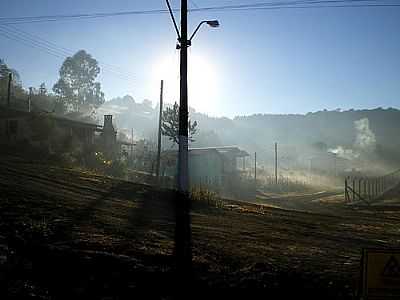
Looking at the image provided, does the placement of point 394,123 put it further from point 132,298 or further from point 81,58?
point 132,298

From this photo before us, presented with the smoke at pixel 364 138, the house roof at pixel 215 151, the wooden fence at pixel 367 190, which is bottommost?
the wooden fence at pixel 367 190

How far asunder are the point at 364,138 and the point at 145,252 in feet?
391

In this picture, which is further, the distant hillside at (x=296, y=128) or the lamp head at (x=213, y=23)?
the distant hillside at (x=296, y=128)

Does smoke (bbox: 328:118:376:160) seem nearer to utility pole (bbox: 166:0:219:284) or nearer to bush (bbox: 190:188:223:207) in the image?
bush (bbox: 190:188:223:207)

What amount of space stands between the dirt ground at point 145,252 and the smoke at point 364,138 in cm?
10111

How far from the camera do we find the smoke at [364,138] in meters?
107

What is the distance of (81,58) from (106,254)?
80.4 meters

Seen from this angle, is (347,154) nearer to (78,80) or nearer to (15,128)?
(78,80)

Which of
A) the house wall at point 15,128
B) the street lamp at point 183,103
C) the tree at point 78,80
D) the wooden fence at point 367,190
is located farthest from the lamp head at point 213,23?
the tree at point 78,80

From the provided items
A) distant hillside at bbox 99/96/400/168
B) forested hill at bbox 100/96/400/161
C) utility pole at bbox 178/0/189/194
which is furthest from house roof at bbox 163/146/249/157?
forested hill at bbox 100/96/400/161

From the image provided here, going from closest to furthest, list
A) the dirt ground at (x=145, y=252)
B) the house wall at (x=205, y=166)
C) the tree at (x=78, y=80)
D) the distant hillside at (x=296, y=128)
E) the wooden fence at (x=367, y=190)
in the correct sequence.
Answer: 1. the dirt ground at (x=145, y=252)
2. the wooden fence at (x=367, y=190)
3. the house wall at (x=205, y=166)
4. the tree at (x=78, y=80)
5. the distant hillside at (x=296, y=128)

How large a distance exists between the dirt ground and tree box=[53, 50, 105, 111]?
7237 cm

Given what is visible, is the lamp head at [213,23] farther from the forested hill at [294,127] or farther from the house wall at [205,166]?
the forested hill at [294,127]

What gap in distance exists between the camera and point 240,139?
13562 centimetres
